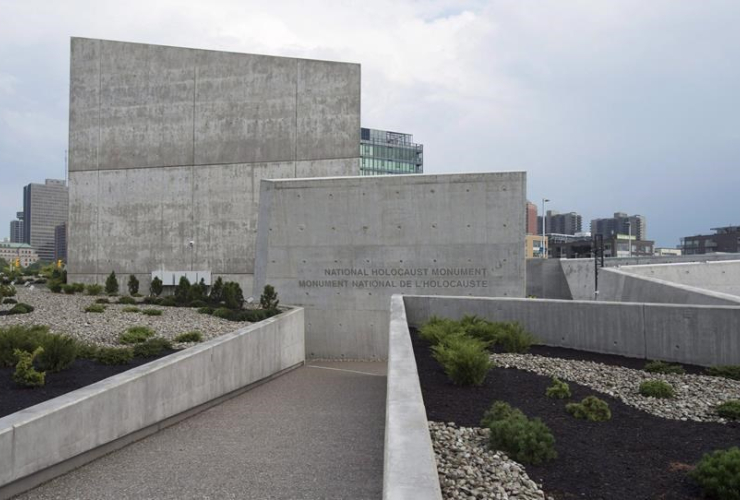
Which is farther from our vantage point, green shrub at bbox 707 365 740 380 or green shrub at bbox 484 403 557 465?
green shrub at bbox 707 365 740 380

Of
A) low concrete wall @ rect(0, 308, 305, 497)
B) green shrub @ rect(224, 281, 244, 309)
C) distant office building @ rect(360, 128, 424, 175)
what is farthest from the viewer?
distant office building @ rect(360, 128, 424, 175)

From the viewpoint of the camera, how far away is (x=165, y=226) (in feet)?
99.7

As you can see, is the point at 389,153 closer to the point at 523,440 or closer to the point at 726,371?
the point at 726,371

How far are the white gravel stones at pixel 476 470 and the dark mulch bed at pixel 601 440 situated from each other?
19 cm

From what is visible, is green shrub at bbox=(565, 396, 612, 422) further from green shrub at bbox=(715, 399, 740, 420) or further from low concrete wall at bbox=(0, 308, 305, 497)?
low concrete wall at bbox=(0, 308, 305, 497)

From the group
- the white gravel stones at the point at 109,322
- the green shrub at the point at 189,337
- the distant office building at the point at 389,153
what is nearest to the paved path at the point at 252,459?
the green shrub at the point at 189,337

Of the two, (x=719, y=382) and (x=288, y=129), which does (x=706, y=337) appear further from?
(x=288, y=129)

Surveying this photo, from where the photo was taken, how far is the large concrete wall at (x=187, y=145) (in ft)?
94.7

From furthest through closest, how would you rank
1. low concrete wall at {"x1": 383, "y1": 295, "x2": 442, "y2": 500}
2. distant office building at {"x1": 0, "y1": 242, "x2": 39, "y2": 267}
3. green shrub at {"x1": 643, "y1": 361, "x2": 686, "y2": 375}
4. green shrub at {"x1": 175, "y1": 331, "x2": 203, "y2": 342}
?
distant office building at {"x1": 0, "y1": 242, "x2": 39, "y2": 267}
green shrub at {"x1": 175, "y1": 331, "x2": 203, "y2": 342}
green shrub at {"x1": 643, "y1": 361, "x2": 686, "y2": 375}
low concrete wall at {"x1": 383, "y1": 295, "x2": 442, "y2": 500}

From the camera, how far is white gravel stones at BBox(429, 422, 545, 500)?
14.4ft

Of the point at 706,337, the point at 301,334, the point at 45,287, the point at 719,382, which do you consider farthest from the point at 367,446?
the point at 45,287

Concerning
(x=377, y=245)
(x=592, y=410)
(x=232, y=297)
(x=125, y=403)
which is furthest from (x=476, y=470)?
(x=377, y=245)

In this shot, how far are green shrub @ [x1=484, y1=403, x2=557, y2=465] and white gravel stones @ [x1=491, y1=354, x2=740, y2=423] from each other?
256 centimetres

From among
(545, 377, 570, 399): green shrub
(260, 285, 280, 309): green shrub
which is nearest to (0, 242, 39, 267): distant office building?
(260, 285, 280, 309): green shrub
